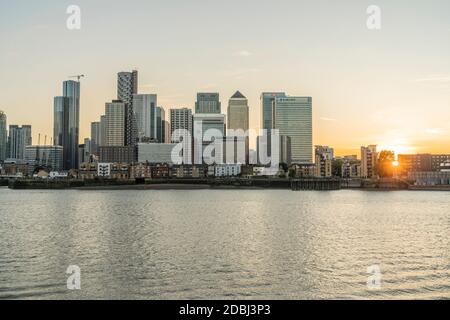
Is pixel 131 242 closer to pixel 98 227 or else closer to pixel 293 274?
pixel 98 227

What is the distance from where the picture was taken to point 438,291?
24.9m
